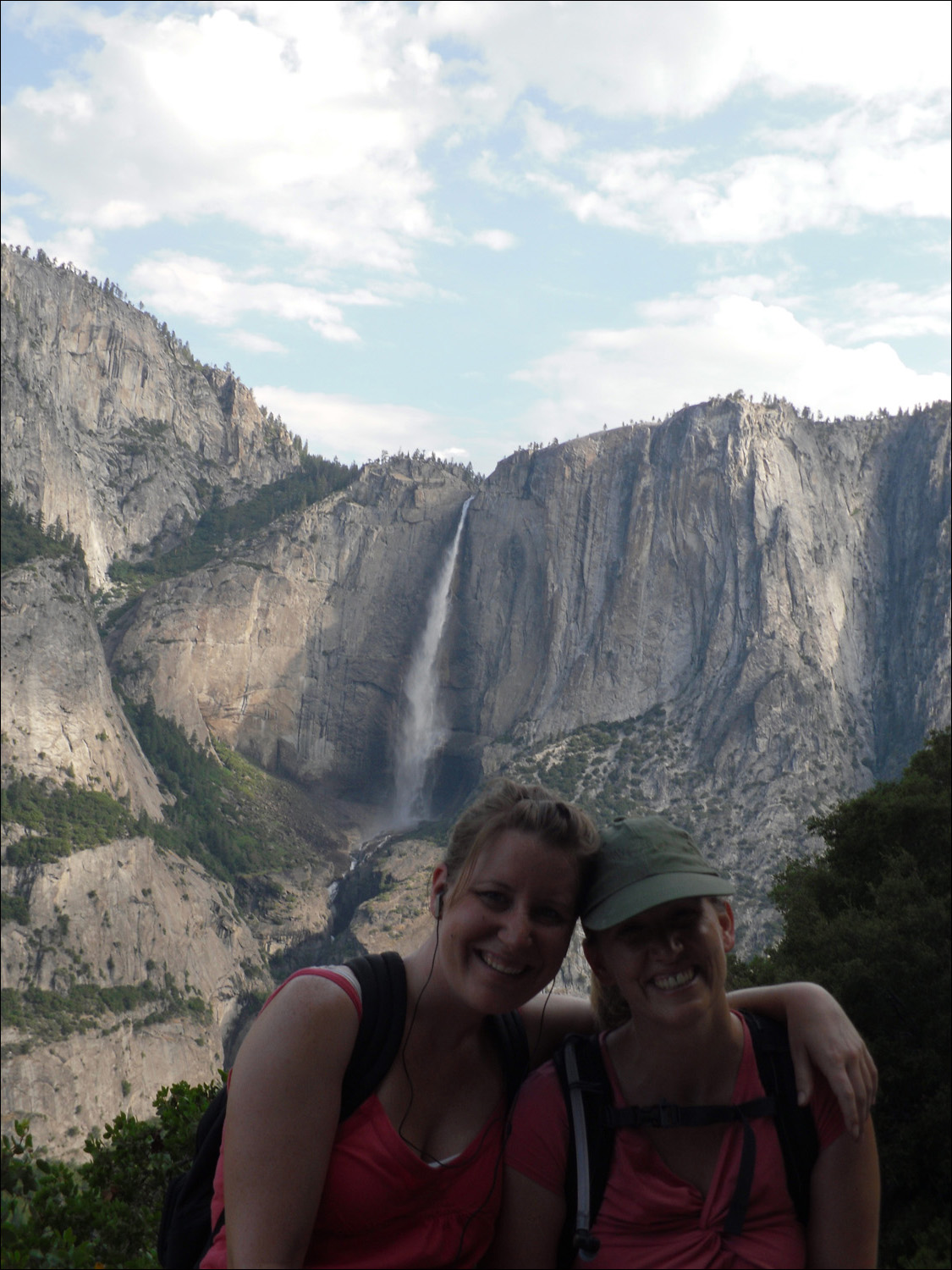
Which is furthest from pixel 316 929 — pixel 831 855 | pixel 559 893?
Result: pixel 559 893

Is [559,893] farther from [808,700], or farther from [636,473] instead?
[636,473]

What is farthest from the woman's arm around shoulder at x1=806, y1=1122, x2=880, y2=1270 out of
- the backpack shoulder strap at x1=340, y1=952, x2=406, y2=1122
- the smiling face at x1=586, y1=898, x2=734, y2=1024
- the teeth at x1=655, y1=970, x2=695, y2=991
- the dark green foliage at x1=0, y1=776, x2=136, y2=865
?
the dark green foliage at x1=0, y1=776, x2=136, y2=865

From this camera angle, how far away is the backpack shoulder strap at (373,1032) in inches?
138

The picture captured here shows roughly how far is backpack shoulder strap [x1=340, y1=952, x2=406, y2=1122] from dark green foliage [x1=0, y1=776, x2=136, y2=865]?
7747 cm

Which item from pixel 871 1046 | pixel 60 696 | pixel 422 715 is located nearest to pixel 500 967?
pixel 871 1046

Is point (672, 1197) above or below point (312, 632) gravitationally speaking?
below

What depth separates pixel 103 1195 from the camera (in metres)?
7.83

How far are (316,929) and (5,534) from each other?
47.1m

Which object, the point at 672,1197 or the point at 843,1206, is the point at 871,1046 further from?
the point at 672,1197

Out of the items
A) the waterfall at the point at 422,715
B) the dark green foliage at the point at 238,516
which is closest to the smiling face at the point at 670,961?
the waterfall at the point at 422,715

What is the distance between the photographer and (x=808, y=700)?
83625 millimetres

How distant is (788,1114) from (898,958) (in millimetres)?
15141

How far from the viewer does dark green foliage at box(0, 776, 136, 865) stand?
73000 millimetres

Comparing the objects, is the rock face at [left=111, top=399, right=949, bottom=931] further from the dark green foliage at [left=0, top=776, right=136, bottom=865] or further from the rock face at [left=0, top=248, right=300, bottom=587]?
the dark green foliage at [left=0, top=776, right=136, bottom=865]
